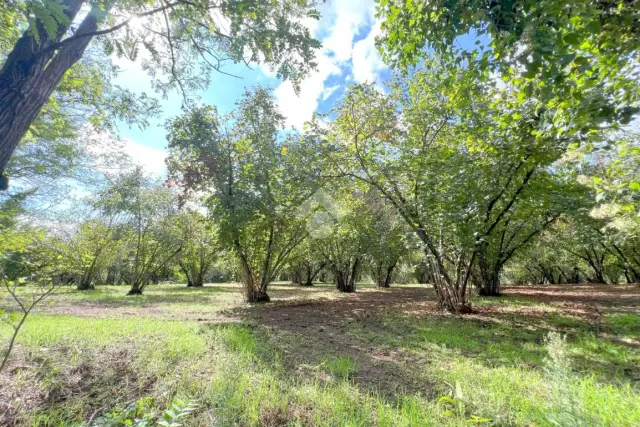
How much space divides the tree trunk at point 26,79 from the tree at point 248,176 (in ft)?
22.2

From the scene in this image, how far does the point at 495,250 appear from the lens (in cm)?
1298

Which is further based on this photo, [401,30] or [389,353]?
[389,353]

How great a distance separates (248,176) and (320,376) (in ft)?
28.2

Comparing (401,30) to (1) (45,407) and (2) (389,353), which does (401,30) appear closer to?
(2) (389,353)

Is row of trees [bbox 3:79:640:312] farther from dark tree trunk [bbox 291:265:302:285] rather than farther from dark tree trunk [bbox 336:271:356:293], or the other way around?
dark tree trunk [bbox 291:265:302:285]

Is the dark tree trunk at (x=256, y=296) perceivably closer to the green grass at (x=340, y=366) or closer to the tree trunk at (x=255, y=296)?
the tree trunk at (x=255, y=296)

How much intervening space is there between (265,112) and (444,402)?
38.0 feet

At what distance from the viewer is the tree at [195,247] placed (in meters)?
20.3

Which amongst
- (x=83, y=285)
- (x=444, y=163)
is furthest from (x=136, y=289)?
A: (x=444, y=163)

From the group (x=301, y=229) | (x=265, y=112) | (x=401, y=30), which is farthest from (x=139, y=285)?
(x=401, y=30)

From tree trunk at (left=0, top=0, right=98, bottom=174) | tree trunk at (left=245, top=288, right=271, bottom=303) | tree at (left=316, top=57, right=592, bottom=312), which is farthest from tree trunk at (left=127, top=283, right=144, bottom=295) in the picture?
tree trunk at (left=0, top=0, right=98, bottom=174)

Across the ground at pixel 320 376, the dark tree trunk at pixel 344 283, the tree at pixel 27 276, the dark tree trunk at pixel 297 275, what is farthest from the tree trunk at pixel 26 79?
the dark tree trunk at pixel 297 275

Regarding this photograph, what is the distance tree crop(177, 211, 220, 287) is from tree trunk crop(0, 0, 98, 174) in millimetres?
8663

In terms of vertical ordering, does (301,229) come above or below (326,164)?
below
